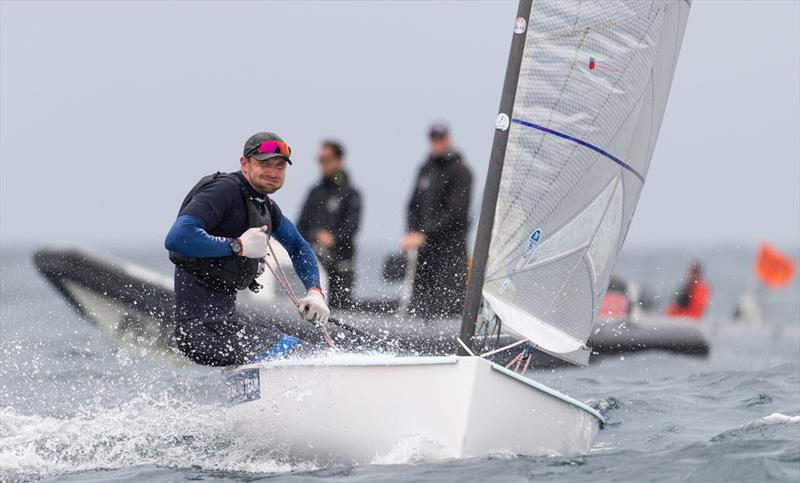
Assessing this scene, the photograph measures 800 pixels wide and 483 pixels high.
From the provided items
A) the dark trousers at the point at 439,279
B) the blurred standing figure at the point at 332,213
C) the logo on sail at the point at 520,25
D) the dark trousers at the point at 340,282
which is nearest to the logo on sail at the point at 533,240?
the logo on sail at the point at 520,25

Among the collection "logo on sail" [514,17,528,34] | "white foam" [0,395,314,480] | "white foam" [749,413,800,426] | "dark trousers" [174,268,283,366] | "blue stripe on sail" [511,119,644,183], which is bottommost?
"white foam" [0,395,314,480]

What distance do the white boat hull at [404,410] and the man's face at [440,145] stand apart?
12.9 ft

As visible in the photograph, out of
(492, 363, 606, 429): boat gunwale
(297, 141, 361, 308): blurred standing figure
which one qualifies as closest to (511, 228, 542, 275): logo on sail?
(492, 363, 606, 429): boat gunwale

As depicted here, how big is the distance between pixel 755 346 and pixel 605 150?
8.23m

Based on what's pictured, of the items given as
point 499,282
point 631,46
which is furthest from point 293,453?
point 631,46

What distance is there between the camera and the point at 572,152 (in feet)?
19.0

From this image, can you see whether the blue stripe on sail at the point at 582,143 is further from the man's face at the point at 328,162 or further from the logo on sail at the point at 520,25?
the man's face at the point at 328,162

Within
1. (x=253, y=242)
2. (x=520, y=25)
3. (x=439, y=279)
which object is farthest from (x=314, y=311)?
(x=439, y=279)

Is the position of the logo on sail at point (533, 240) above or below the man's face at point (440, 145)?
below

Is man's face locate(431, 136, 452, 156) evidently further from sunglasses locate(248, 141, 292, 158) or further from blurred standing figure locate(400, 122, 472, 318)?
sunglasses locate(248, 141, 292, 158)

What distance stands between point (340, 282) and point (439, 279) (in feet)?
3.86

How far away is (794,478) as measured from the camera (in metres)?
4.91

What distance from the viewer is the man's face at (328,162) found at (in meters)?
10.1

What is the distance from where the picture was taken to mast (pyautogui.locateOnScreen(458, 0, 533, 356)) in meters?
5.64
